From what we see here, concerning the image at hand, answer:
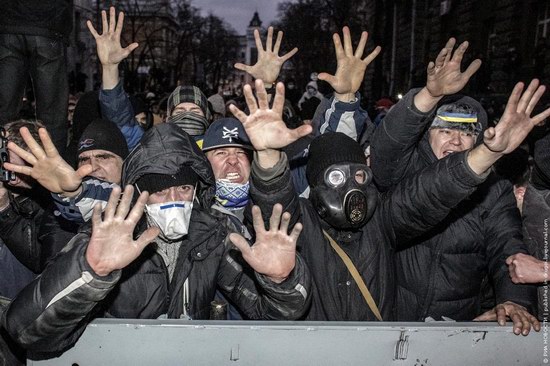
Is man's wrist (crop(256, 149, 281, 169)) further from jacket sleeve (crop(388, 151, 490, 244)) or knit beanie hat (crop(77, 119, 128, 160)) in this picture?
knit beanie hat (crop(77, 119, 128, 160))

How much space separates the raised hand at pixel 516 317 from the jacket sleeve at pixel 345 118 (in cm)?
138

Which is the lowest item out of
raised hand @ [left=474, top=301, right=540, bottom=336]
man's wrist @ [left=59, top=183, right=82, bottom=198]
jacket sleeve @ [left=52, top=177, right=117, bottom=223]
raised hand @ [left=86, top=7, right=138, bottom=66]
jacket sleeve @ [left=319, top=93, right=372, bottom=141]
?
raised hand @ [left=474, top=301, right=540, bottom=336]

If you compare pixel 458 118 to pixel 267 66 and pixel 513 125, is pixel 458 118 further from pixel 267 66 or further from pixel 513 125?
pixel 267 66

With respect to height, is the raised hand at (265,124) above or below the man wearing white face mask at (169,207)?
above

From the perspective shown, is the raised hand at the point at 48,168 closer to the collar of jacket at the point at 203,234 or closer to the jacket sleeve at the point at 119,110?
the collar of jacket at the point at 203,234

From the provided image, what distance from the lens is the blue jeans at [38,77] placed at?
3.70 metres

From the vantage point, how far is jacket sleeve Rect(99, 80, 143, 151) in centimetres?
404

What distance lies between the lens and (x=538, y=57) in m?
13.6

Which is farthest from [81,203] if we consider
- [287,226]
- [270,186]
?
[287,226]

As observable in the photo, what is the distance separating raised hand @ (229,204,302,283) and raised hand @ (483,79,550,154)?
987 mm

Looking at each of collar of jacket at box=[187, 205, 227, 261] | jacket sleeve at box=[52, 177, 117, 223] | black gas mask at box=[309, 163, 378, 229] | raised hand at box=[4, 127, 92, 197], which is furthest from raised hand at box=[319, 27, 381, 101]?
raised hand at box=[4, 127, 92, 197]

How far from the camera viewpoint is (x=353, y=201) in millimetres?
2789

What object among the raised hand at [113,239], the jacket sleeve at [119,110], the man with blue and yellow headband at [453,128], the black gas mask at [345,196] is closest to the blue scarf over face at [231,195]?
the black gas mask at [345,196]

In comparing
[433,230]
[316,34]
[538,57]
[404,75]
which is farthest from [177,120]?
[316,34]
